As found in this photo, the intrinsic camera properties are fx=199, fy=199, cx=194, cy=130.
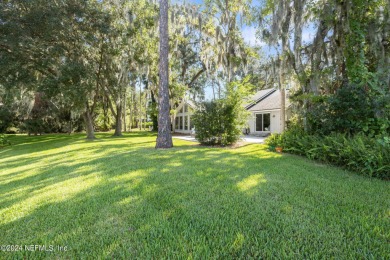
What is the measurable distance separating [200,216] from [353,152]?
4.30m

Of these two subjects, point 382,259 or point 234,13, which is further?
point 234,13

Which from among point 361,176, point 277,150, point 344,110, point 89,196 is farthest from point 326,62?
point 89,196

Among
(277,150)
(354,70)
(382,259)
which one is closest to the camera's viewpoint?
(382,259)

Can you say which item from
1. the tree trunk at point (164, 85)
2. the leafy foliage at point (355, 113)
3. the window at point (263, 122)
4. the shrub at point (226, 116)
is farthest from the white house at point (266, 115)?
the tree trunk at point (164, 85)

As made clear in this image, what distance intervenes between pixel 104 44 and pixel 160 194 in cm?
1247

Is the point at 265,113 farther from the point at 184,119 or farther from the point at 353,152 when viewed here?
the point at 353,152

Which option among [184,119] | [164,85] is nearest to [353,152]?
[164,85]

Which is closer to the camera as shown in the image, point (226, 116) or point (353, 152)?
point (353, 152)

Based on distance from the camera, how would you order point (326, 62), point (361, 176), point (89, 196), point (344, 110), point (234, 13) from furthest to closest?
point (234, 13), point (326, 62), point (344, 110), point (361, 176), point (89, 196)

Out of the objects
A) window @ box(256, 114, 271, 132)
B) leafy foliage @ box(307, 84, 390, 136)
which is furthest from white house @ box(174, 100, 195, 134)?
leafy foliage @ box(307, 84, 390, 136)

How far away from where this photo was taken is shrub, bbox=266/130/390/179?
403cm

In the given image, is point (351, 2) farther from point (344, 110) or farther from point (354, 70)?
point (344, 110)

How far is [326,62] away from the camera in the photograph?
325 inches

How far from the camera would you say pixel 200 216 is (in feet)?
7.61
